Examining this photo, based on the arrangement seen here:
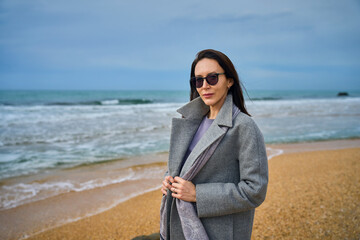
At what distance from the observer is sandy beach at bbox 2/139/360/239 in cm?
334

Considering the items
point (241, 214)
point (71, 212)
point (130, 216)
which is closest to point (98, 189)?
point (71, 212)

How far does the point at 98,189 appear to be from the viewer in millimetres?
5410

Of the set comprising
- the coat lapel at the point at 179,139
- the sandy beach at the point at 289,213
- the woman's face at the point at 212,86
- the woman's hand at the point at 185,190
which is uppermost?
the woman's face at the point at 212,86

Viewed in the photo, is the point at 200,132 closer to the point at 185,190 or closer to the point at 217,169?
the point at 217,169

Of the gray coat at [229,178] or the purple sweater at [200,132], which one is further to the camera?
the purple sweater at [200,132]

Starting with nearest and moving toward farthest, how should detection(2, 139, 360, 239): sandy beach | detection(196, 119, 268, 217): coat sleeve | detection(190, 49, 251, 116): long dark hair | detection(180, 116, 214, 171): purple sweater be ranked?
detection(196, 119, 268, 217): coat sleeve → detection(190, 49, 251, 116): long dark hair → detection(180, 116, 214, 171): purple sweater → detection(2, 139, 360, 239): sandy beach

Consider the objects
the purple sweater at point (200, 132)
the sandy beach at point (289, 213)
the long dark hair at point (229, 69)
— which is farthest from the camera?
the sandy beach at point (289, 213)

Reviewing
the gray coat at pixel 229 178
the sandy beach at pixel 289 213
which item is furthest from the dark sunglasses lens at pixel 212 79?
the sandy beach at pixel 289 213

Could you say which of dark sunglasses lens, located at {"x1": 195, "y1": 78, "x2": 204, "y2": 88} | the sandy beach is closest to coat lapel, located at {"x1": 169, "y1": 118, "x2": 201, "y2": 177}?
dark sunglasses lens, located at {"x1": 195, "y1": 78, "x2": 204, "y2": 88}

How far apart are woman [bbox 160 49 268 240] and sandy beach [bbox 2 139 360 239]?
2020 millimetres

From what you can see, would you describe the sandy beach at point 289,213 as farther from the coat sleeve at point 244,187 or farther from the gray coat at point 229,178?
the coat sleeve at point 244,187

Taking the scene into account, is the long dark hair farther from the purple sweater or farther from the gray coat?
the purple sweater

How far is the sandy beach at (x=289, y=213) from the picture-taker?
3344mm

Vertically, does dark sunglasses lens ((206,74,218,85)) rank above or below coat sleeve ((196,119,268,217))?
above
